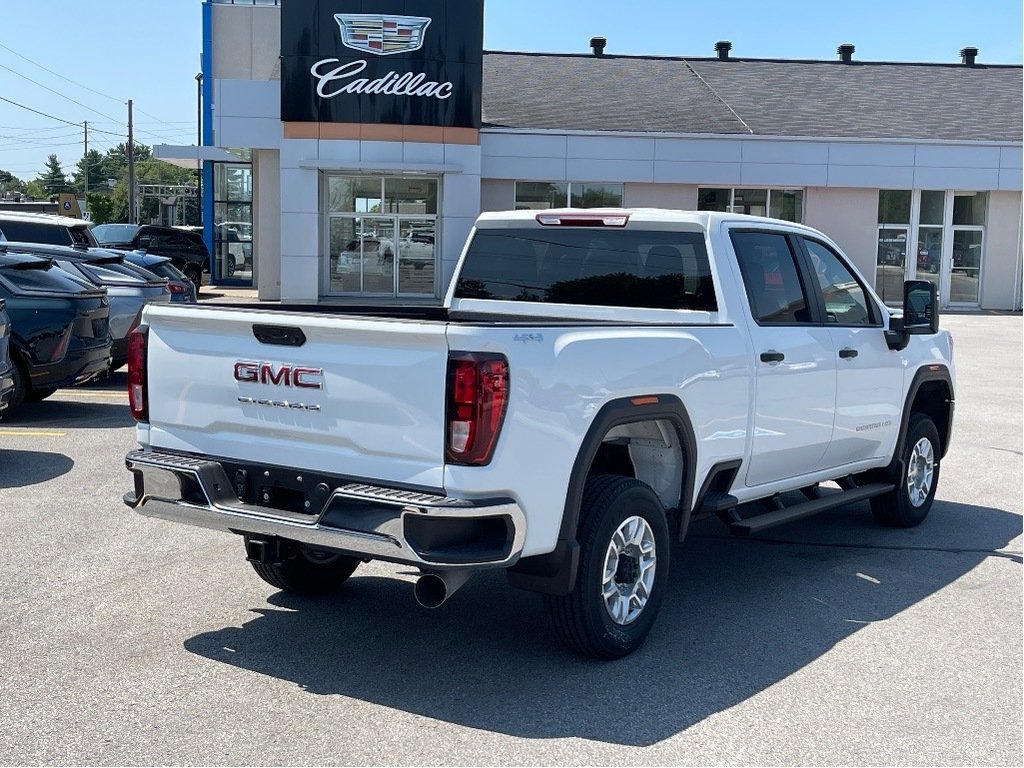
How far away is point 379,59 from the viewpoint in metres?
27.8

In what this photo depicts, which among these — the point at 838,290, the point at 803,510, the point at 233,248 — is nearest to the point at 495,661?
the point at 803,510

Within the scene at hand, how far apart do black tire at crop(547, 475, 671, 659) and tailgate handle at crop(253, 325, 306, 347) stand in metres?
1.40

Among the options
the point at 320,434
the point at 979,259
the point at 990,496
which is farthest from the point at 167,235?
the point at 320,434

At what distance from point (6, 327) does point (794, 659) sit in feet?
23.6

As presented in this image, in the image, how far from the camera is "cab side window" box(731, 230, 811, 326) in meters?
6.39

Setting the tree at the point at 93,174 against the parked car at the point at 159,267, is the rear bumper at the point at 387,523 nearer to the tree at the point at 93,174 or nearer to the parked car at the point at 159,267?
the parked car at the point at 159,267

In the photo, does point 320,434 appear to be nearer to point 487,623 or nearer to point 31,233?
point 487,623

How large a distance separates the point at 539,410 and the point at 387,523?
0.74m

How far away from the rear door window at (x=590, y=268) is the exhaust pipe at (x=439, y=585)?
2.29 meters

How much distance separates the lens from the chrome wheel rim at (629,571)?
5285mm

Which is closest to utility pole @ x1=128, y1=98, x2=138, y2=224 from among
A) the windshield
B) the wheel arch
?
the windshield

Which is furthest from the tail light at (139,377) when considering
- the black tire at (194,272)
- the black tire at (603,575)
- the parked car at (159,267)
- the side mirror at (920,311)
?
the black tire at (194,272)

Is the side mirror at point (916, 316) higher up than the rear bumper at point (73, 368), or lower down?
higher up

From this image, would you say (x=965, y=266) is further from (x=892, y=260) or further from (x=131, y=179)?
(x=131, y=179)
